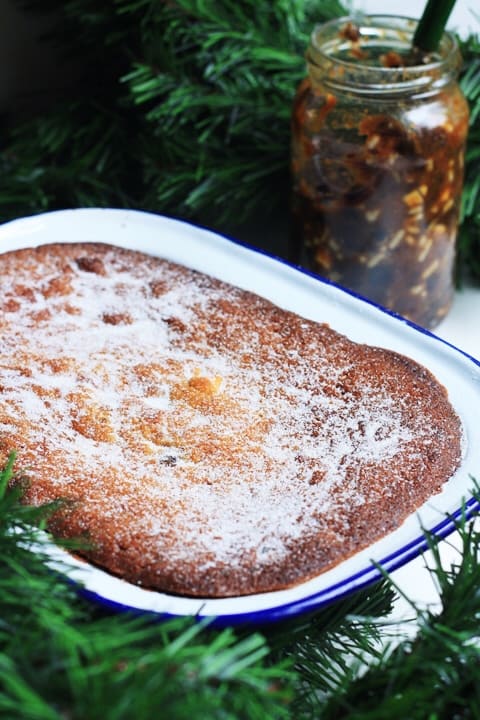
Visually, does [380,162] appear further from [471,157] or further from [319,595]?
[319,595]

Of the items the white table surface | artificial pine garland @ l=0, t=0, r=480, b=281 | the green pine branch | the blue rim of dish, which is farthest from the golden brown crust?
the green pine branch

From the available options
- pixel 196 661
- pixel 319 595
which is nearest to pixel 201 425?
pixel 319 595

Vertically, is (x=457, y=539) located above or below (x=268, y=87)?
below

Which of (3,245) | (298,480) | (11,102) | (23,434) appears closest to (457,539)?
(298,480)

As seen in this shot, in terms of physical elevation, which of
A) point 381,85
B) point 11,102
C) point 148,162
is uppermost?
point 381,85

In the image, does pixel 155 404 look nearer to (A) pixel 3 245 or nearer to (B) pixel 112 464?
(B) pixel 112 464

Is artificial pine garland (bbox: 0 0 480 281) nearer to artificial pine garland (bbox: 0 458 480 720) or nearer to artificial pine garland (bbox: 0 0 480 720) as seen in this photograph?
artificial pine garland (bbox: 0 0 480 720)

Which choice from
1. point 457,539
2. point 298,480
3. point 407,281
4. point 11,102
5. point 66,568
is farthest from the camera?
point 11,102
